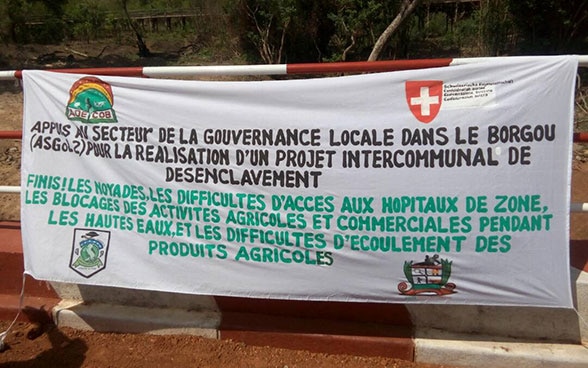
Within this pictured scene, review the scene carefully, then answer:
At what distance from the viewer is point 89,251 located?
118 inches

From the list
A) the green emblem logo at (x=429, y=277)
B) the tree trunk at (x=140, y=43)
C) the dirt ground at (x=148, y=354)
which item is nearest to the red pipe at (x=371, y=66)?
the green emblem logo at (x=429, y=277)

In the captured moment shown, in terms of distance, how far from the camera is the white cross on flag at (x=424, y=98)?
8.29 ft

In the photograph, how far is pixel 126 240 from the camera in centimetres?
297

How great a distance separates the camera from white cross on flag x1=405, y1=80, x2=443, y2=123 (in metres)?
2.53

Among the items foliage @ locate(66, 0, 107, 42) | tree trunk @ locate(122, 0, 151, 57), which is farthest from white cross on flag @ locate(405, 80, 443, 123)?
foliage @ locate(66, 0, 107, 42)

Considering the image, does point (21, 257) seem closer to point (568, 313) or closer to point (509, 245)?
point (509, 245)

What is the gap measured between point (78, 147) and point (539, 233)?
8.38 feet

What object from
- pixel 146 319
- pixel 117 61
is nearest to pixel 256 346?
pixel 146 319

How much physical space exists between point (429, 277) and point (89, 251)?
1.95m

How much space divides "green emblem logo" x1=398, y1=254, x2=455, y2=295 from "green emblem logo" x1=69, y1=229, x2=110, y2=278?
5.63ft

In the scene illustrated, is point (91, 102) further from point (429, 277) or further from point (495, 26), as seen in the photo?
point (495, 26)

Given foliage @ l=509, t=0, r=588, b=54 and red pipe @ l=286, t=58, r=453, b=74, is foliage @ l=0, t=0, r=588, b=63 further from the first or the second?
red pipe @ l=286, t=58, r=453, b=74

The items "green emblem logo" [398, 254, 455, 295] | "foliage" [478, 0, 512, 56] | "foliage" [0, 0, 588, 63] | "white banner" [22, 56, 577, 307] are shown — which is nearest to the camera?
"white banner" [22, 56, 577, 307]

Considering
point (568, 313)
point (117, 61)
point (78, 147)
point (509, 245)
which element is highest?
point (117, 61)
